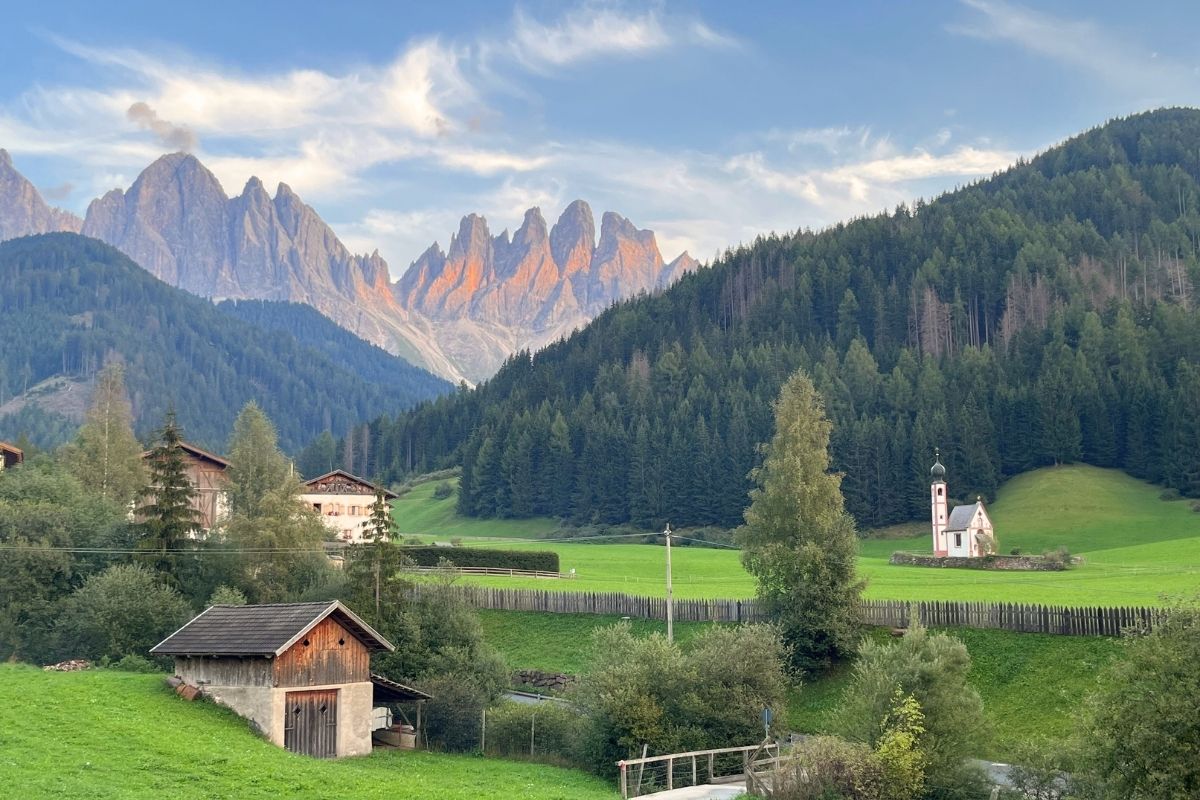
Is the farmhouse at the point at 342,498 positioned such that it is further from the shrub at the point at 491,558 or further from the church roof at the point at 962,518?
the church roof at the point at 962,518

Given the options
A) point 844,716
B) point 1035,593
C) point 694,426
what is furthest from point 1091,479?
point 844,716

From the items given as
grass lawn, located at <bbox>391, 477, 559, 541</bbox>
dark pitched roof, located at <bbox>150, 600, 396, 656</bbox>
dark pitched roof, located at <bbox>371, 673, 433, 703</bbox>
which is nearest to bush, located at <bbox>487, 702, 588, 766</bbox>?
dark pitched roof, located at <bbox>371, 673, 433, 703</bbox>

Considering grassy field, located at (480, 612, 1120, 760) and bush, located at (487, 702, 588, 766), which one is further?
bush, located at (487, 702, 588, 766)

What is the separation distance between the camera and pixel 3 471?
81.0 metres

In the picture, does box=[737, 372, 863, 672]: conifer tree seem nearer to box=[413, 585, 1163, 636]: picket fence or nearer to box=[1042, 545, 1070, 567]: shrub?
box=[413, 585, 1163, 636]: picket fence

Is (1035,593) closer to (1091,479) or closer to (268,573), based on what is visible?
(268,573)

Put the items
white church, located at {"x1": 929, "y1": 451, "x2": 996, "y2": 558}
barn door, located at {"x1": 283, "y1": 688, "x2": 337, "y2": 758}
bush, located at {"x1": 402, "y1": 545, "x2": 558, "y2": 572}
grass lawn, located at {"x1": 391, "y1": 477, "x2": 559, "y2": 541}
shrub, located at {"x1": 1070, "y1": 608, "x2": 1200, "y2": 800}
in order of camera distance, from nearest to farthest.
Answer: shrub, located at {"x1": 1070, "y1": 608, "x2": 1200, "y2": 800}
barn door, located at {"x1": 283, "y1": 688, "x2": 337, "y2": 758}
bush, located at {"x1": 402, "y1": 545, "x2": 558, "y2": 572}
white church, located at {"x1": 929, "y1": 451, "x2": 996, "y2": 558}
grass lawn, located at {"x1": 391, "y1": 477, "x2": 559, "y2": 541}

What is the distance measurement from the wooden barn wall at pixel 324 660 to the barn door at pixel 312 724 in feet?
1.65

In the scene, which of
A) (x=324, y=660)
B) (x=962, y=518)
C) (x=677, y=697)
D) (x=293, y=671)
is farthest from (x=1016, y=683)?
(x=962, y=518)

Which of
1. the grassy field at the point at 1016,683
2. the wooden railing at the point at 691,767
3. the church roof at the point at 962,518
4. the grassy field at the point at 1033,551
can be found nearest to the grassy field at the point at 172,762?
the wooden railing at the point at 691,767

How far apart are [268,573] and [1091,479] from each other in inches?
3224

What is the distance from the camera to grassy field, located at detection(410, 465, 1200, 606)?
6234 centimetres

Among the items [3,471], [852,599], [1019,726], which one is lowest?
[1019,726]

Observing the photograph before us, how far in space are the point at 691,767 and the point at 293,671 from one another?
13.9 m
